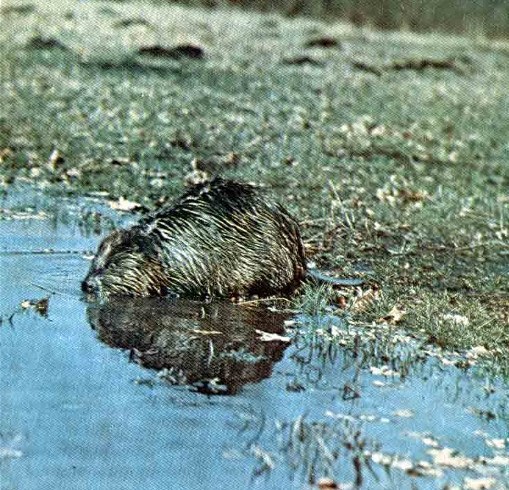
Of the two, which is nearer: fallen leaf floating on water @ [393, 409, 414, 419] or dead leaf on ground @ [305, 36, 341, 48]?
fallen leaf floating on water @ [393, 409, 414, 419]

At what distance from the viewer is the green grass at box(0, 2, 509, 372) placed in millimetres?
9516

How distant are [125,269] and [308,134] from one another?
8.25 m

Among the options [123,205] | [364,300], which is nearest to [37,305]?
[364,300]

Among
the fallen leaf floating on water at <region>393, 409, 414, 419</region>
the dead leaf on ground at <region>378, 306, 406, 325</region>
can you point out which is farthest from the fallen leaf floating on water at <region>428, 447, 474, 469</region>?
the dead leaf on ground at <region>378, 306, 406, 325</region>

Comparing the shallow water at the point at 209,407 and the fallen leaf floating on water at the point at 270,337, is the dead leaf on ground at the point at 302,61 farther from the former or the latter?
the fallen leaf floating on water at the point at 270,337

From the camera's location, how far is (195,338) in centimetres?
699

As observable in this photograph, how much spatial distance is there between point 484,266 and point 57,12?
54.4ft

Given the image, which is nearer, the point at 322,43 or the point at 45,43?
the point at 45,43

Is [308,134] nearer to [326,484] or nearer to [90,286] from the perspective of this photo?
[90,286]

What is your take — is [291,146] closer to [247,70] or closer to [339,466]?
[247,70]

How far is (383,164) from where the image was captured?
1418 centimetres

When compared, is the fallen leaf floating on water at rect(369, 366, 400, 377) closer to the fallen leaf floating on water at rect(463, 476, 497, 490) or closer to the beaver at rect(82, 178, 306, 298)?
the fallen leaf floating on water at rect(463, 476, 497, 490)

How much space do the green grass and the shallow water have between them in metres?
0.81

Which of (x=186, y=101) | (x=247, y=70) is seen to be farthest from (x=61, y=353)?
(x=247, y=70)
